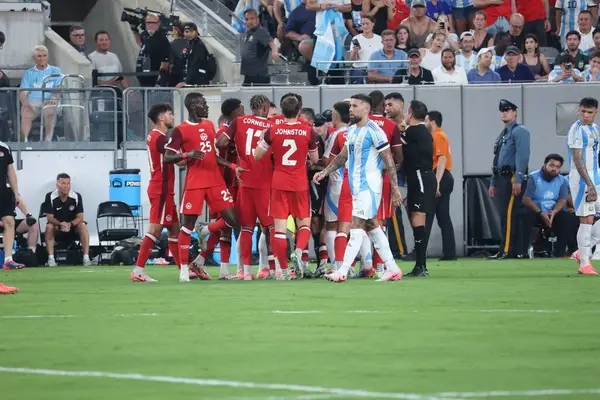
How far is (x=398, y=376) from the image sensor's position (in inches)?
290

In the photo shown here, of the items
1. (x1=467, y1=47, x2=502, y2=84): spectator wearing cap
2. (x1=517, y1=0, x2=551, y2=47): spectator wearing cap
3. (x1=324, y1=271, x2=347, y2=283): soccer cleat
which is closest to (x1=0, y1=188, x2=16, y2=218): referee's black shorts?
(x1=324, y1=271, x2=347, y2=283): soccer cleat

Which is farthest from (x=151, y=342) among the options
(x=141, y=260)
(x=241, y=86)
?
(x=241, y=86)

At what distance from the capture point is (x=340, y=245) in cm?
1595

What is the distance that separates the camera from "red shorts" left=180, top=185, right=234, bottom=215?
15977 mm

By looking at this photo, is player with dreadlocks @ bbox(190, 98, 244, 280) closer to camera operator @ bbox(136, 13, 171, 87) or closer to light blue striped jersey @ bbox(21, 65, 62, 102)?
light blue striped jersey @ bbox(21, 65, 62, 102)

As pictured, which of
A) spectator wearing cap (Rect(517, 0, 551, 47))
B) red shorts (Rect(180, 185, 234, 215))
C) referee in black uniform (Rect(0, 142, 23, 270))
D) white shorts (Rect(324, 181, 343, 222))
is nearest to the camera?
red shorts (Rect(180, 185, 234, 215))

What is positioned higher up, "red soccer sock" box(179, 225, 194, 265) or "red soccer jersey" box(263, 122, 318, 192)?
"red soccer jersey" box(263, 122, 318, 192)

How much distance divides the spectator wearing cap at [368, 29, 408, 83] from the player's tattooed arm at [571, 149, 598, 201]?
8.29m

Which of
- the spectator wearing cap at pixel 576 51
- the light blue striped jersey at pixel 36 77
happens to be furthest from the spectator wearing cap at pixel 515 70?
the light blue striped jersey at pixel 36 77

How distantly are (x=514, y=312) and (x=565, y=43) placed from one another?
53.9 feet

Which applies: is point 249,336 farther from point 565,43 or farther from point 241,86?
point 565,43

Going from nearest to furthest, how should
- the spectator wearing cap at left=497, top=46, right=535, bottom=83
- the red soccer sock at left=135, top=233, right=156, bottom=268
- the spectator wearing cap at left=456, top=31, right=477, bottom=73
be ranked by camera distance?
the red soccer sock at left=135, top=233, right=156, bottom=268
the spectator wearing cap at left=497, top=46, right=535, bottom=83
the spectator wearing cap at left=456, top=31, right=477, bottom=73

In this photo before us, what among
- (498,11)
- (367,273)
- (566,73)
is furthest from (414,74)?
(367,273)

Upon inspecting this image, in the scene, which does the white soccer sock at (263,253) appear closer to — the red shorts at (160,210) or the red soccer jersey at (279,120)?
the red shorts at (160,210)
